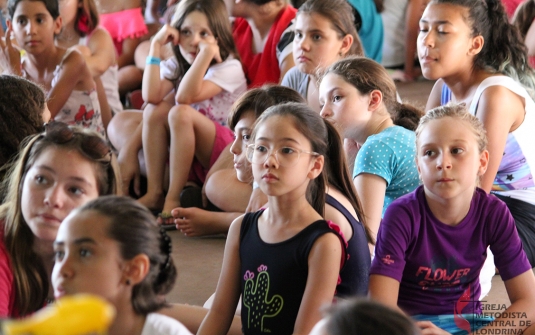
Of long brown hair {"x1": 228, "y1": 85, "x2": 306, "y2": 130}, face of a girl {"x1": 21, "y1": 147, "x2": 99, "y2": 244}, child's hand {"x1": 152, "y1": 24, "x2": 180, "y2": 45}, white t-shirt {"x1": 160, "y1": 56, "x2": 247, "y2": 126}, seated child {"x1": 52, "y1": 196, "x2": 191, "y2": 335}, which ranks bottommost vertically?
seated child {"x1": 52, "y1": 196, "x2": 191, "y2": 335}

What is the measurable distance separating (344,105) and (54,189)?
1042 millimetres

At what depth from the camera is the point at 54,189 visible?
1.49 metres

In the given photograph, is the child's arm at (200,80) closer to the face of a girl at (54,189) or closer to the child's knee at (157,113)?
the child's knee at (157,113)

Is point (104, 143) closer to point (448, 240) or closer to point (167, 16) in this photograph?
point (448, 240)

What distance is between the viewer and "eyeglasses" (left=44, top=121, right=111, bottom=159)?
1.57m

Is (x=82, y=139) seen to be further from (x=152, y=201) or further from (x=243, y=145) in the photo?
(x=152, y=201)

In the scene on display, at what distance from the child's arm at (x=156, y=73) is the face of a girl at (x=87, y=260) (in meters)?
2.12

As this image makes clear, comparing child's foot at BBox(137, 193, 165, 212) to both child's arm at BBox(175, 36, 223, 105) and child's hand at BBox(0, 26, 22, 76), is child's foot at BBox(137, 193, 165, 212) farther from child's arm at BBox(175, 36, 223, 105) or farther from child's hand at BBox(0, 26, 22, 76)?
child's hand at BBox(0, 26, 22, 76)

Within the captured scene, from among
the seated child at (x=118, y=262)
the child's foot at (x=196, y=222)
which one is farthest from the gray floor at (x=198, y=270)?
the seated child at (x=118, y=262)

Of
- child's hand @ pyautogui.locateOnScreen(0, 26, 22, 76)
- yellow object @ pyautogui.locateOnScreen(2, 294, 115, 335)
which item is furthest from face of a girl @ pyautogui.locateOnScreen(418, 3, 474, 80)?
yellow object @ pyautogui.locateOnScreen(2, 294, 115, 335)

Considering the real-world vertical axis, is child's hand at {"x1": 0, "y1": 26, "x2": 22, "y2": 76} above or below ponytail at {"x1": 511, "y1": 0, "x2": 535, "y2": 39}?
below

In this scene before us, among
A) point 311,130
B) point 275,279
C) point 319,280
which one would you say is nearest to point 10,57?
point 311,130

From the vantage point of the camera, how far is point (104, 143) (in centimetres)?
163

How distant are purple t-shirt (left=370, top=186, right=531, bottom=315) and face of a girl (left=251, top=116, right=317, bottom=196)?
0.24 meters
